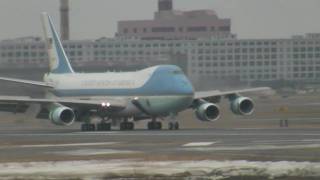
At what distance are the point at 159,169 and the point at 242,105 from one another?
38.2m

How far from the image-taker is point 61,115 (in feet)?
204

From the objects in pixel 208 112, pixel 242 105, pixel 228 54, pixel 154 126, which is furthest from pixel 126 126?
pixel 228 54

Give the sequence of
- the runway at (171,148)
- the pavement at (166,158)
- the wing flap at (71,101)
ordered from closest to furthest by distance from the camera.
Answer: the pavement at (166,158) < the runway at (171,148) < the wing flap at (71,101)

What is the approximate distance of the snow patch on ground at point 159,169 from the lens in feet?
88.5

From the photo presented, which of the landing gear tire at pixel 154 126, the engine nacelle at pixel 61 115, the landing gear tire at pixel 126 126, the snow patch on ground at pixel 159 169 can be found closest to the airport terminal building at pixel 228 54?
the landing gear tire at pixel 126 126

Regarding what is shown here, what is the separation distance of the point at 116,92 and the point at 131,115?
6.39 feet

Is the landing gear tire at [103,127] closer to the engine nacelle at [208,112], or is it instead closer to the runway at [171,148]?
the engine nacelle at [208,112]

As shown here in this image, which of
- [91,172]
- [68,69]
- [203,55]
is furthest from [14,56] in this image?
[91,172]

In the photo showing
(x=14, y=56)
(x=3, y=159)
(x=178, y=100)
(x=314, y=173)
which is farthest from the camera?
(x=14, y=56)

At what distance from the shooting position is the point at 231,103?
67250 mm

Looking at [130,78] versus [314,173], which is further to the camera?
[130,78]

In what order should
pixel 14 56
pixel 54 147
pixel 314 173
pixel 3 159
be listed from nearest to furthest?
pixel 314 173
pixel 3 159
pixel 54 147
pixel 14 56

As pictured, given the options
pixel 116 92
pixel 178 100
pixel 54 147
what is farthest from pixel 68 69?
pixel 54 147

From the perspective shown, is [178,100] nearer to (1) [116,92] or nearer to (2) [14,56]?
(1) [116,92]
